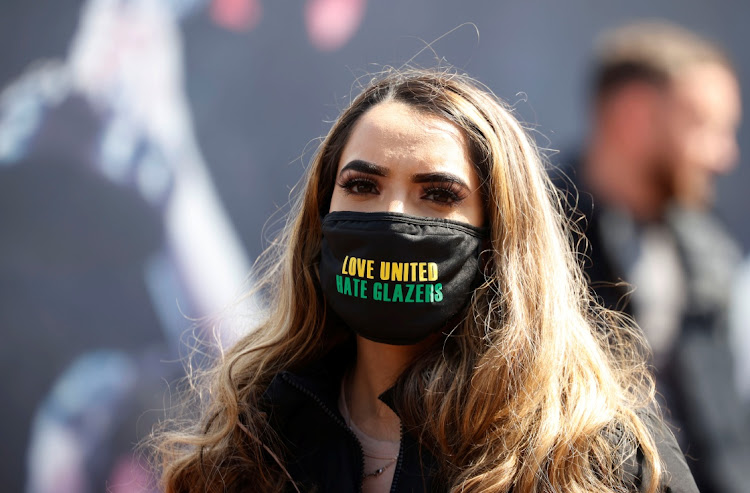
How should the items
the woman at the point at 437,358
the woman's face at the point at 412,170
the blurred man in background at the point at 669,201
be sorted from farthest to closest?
the blurred man in background at the point at 669,201 < the woman's face at the point at 412,170 < the woman at the point at 437,358

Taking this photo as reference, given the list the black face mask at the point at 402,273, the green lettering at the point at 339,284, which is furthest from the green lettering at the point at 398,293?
the green lettering at the point at 339,284

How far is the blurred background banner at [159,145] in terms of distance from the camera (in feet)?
9.47

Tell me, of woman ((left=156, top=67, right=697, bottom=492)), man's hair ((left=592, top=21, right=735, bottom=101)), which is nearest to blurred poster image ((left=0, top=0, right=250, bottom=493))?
woman ((left=156, top=67, right=697, bottom=492))

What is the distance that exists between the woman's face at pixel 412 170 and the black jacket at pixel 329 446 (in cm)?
51

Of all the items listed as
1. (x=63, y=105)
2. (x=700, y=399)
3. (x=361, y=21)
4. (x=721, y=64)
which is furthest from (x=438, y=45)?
(x=700, y=399)

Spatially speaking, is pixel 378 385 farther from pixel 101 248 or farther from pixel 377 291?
pixel 101 248

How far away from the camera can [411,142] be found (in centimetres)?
165

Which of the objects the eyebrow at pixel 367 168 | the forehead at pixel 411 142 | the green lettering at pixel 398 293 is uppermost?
the forehead at pixel 411 142

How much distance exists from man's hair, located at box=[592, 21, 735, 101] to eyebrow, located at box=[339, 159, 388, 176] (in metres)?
1.68

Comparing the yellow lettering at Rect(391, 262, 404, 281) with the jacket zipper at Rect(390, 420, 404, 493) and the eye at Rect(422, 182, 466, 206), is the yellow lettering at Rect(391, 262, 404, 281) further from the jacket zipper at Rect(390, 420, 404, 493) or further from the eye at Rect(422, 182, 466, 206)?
the jacket zipper at Rect(390, 420, 404, 493)

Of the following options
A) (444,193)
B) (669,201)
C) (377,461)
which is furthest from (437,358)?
(669,201)

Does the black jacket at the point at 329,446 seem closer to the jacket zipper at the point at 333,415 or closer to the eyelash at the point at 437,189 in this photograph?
the jacket zipper at the point at 333,415

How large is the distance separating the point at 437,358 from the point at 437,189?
0.45 metres

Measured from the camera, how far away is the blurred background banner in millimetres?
2887
